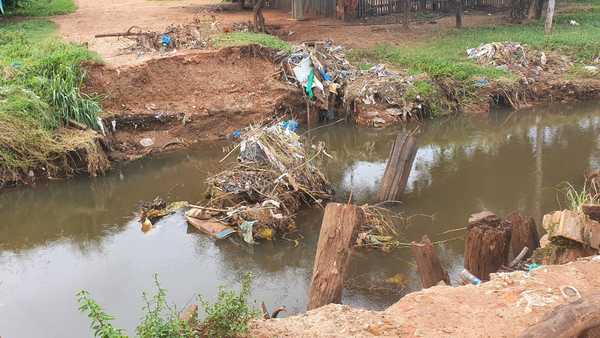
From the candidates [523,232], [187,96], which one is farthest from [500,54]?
[523,232]

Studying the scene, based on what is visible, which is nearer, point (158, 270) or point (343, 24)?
point (158, 270)

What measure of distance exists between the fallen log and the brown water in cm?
307

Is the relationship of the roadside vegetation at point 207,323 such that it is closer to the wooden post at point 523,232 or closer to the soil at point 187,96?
the wooden post at point 523,232

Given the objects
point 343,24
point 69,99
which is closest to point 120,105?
point 69,99

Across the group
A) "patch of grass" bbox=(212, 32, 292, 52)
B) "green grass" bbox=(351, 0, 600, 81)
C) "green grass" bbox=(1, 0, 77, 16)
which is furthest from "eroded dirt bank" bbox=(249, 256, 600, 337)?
"green grass" bbox=(1, 0, 77, 16)

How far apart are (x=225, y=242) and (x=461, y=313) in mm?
4187

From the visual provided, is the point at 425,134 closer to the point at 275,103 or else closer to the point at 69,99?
the point at 275,103

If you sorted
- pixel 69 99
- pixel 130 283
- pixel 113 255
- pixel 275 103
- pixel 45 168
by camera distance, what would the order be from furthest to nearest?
pixel 275 103 → pixel 69 99 → pixel 45 168 → pixel 113 255 → pixel 130 283

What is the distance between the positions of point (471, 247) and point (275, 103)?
779cm

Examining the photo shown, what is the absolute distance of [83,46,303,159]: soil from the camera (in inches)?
477

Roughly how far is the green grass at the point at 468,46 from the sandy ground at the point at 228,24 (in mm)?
796

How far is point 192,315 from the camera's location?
408 cm

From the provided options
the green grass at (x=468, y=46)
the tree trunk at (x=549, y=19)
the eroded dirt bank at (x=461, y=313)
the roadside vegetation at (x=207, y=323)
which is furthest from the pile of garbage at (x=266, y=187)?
the tree trunk at (x=549, y=19)

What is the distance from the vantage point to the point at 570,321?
3.67 meters
